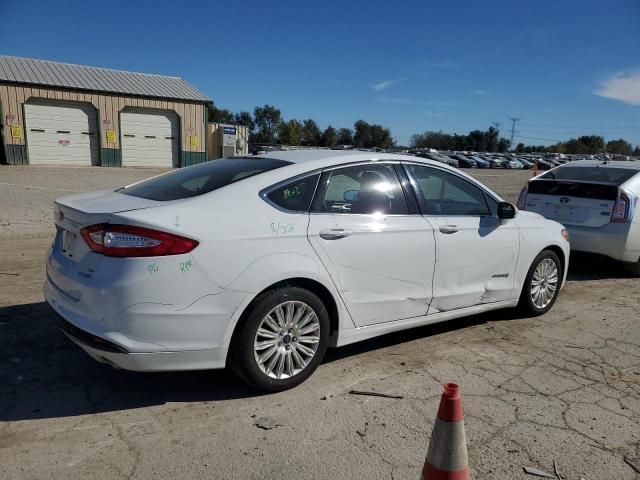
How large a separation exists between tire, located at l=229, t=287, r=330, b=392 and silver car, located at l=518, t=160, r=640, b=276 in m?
4.83

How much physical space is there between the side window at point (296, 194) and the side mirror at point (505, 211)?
194cm

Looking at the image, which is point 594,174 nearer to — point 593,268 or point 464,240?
point 593,268

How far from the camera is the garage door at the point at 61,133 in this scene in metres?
25.5

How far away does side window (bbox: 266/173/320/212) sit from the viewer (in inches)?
139

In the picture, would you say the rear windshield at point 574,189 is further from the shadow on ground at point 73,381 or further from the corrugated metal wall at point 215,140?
the corrugated metal wall at point 215,140

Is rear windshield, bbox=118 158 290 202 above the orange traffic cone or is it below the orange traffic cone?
above

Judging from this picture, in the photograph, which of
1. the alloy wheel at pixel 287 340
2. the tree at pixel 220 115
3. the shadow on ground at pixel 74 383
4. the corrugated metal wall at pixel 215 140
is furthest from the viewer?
the tree at pixel 220 115

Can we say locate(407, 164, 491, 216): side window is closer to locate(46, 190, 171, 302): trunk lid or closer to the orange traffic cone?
locate(46, 190, 171, 302): trunk lid

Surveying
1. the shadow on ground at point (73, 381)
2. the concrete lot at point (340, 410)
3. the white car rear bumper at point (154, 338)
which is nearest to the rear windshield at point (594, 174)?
the concrete lot at point (340, 410)

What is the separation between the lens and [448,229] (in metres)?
4.30

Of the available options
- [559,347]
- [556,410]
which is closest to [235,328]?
[556,410]

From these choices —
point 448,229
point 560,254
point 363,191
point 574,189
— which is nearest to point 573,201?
point 574,189

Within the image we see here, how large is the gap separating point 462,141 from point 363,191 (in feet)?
377

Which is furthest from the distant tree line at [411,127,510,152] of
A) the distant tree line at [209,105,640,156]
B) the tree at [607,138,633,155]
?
the tree at [607,138,633,155]
